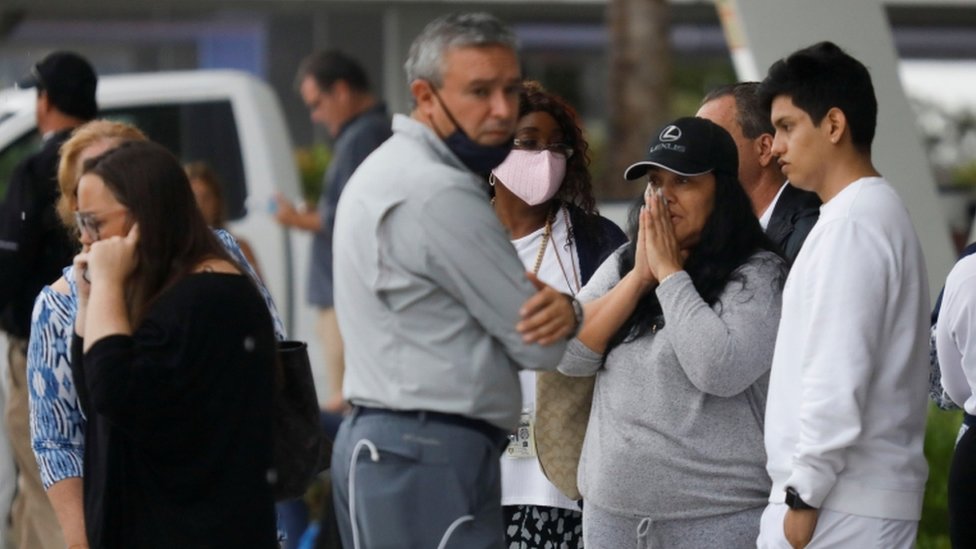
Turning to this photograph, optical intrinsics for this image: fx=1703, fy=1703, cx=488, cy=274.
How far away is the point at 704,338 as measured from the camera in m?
4.05

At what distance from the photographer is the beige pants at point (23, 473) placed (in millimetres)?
6051

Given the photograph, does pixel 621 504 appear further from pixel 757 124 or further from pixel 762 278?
pixel 757 124

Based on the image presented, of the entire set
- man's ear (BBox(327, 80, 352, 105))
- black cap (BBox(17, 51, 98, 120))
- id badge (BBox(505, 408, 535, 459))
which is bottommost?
id badge (BBox(505, 408, 535, 459))

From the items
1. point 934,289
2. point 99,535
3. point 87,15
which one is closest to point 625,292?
point 99,535

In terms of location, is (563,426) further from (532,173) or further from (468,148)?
(468,148)

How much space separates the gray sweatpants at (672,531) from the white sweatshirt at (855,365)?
31 cm

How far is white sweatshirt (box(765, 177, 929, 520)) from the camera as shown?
3.70m

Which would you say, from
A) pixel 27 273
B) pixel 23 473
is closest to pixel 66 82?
pixel 27 273

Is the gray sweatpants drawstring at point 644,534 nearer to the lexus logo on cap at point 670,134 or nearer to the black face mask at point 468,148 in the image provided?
the lexus logo on cap at point 670,134

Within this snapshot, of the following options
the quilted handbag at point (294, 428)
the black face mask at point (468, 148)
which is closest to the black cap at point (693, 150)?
the black face mask at point (468, 148)

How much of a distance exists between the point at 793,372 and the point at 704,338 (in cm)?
30

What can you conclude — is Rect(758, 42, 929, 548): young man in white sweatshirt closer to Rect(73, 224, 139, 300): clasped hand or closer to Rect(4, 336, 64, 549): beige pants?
Rect(73, 224, 139, 300): clasped hand

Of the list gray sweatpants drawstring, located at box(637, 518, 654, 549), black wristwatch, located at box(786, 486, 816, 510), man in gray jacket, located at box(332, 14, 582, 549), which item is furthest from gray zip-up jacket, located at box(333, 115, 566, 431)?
gray sweatpants drawstring, located at box(637, 518, 654, 549)

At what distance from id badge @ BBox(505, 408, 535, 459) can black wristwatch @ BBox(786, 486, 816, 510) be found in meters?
1.08
